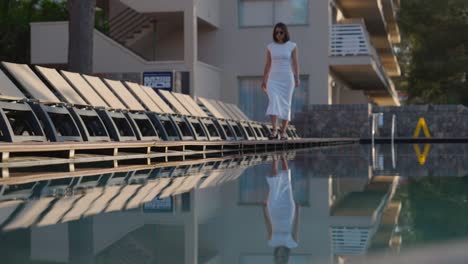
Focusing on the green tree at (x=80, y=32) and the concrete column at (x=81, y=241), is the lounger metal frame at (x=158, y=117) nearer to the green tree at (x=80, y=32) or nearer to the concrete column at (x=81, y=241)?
the green tree at (x=80, y=32)

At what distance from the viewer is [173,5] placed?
28.3 metres

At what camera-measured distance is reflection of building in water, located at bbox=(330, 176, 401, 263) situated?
3282 mm

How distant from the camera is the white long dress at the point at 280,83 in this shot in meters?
14.7

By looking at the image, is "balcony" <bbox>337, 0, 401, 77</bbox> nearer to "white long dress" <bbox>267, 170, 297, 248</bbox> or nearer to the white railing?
the white railing

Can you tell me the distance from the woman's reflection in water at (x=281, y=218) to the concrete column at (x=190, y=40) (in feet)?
69.3

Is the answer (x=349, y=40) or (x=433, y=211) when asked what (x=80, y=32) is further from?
(x=433, y=211)

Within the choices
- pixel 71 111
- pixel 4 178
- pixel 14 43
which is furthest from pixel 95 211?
pixel 14 43

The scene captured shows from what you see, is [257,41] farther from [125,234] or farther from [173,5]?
[125,234]


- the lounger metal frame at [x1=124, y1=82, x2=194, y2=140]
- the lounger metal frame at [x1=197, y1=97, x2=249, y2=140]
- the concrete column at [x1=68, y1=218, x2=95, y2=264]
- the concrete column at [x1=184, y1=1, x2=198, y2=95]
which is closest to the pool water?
the concrete column at [x1=68, y1=218, x2=95, y2=264]

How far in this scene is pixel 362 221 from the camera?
4.23m

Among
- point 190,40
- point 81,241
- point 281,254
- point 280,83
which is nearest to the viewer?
point 281,254

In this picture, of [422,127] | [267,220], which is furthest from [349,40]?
[267,220]

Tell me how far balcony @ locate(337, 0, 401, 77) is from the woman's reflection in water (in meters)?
31.6

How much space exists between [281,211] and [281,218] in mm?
360
